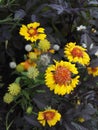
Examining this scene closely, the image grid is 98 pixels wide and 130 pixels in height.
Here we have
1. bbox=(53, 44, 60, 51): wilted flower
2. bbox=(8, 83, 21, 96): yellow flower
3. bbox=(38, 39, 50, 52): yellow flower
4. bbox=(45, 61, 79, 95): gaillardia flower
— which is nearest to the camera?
bbox=(45, 61, 79, 95): gaillardia flower

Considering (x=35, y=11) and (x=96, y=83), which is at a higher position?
(x=35, y=11)

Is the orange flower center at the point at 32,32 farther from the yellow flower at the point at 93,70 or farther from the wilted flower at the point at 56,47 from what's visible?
the yellow flower at the point at 93,70

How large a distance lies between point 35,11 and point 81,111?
60 centimetres

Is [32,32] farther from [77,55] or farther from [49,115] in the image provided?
[49,115]

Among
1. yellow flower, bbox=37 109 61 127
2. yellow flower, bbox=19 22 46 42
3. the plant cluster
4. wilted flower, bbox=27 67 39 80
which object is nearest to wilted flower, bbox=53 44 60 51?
the plant cluster

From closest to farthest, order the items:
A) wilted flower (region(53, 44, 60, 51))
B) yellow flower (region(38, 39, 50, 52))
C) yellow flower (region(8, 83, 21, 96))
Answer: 1. yellow flower (region(8, 83, 21, 96))
2. yellow flower (region(38, 39, 50, 52))
3. wilted flower (region(53, 44, 60, 51))

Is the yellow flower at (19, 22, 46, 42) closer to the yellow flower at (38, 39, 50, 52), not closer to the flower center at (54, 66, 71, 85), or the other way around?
the yellow flower at (38, 39, 50, 52)

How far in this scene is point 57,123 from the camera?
5.90 ft

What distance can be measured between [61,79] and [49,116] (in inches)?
6.8

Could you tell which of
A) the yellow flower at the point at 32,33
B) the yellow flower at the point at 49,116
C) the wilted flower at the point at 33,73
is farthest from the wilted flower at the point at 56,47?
the yellow flower at the point at 49,116

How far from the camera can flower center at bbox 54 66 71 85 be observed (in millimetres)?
1659

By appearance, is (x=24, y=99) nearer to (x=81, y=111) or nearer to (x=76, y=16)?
(x=81, y=111)

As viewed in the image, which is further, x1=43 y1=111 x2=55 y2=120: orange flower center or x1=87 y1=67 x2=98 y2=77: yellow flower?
x1=87 y1=67 x2=98 y2=77: yellow flower

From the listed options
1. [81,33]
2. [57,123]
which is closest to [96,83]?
[57,123]
